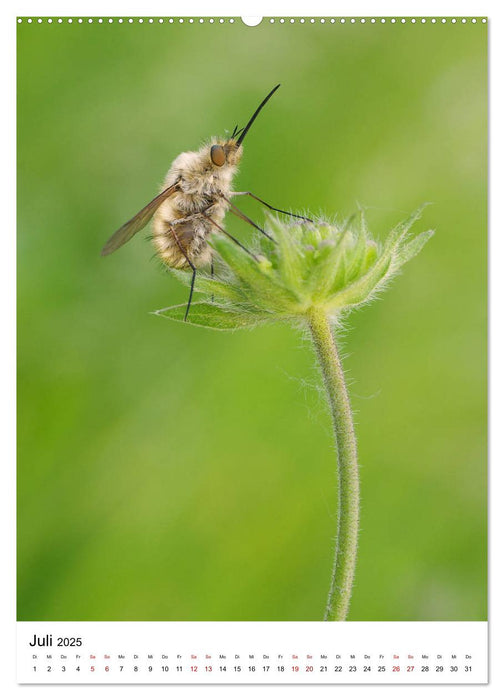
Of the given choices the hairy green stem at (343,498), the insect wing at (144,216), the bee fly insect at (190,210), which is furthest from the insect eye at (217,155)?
the hairy green stem at (343,498)

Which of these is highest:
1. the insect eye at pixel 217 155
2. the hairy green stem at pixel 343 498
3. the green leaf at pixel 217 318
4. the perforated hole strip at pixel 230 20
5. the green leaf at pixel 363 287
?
the perforated hole strip at pixel 230 20

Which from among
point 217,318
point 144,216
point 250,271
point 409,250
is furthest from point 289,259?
point 144,216

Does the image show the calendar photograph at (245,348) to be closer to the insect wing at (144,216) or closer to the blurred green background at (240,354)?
the blurred green background at (240,354)

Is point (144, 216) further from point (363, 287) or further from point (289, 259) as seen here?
point (363, 287)

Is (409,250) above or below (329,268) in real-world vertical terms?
above

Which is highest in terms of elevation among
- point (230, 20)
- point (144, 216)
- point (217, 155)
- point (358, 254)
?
point (230, 20)

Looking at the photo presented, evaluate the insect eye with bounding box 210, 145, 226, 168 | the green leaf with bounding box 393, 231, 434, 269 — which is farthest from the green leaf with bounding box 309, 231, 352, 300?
the insect eye with bounding box 210, 145, 226, 168

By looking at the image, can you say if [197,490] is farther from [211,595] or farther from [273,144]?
[273,144]
